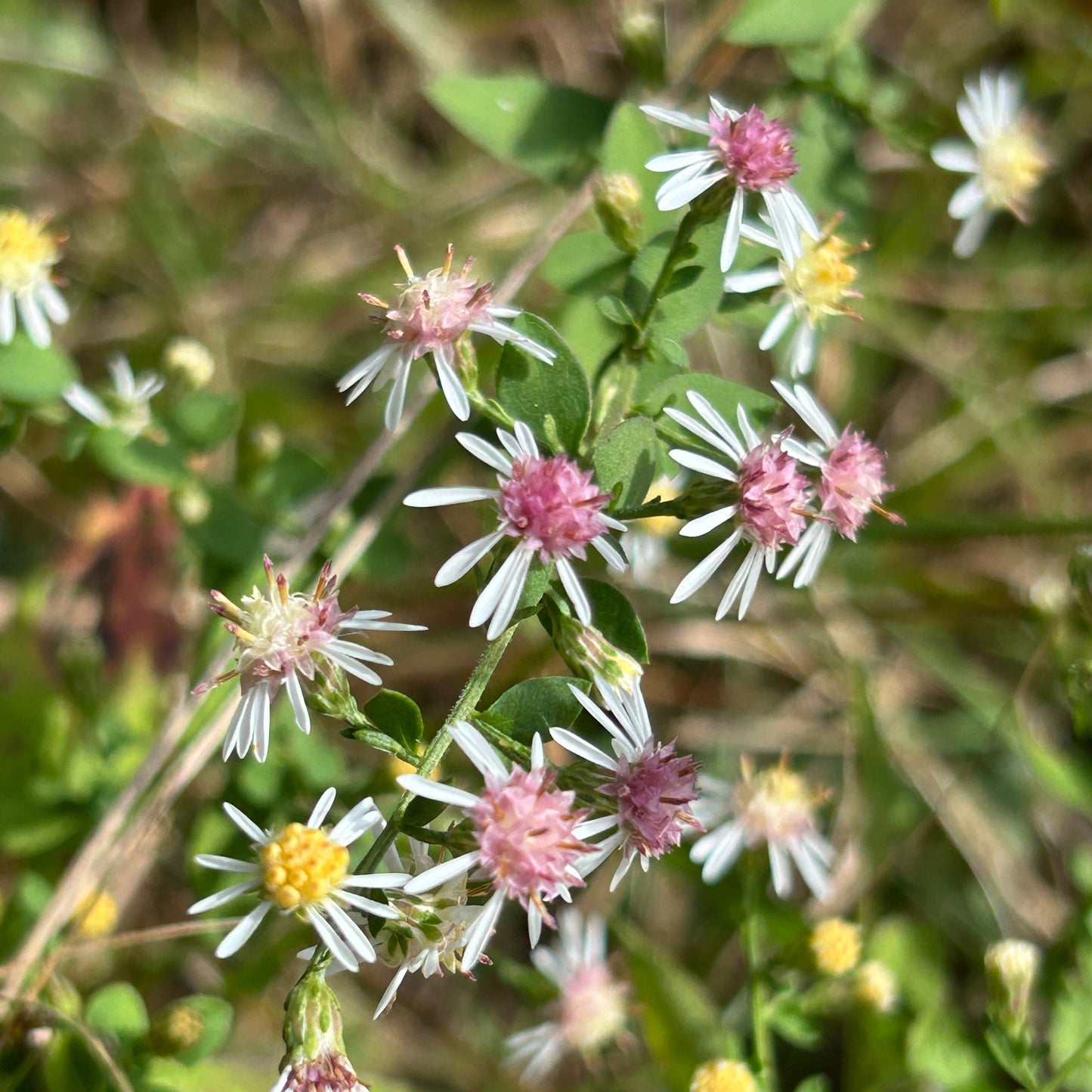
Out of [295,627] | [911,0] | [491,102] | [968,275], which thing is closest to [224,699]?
[295,627]

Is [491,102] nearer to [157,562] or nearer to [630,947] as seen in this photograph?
[157,562]

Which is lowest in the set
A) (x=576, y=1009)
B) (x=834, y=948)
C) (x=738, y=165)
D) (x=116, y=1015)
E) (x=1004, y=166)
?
(x=576, y=1009)

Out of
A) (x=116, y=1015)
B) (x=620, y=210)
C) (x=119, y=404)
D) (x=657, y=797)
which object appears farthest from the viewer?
(x=119, y=404)

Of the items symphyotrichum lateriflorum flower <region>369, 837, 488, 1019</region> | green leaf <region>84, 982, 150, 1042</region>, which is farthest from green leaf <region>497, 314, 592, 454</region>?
green leaf <region>84, 982, 150, 1042</region>

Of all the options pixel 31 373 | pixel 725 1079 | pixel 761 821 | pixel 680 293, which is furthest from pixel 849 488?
pixel 31 373

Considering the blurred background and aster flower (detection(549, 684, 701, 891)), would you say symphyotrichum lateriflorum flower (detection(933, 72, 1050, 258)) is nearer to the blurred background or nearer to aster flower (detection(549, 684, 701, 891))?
the blurred background

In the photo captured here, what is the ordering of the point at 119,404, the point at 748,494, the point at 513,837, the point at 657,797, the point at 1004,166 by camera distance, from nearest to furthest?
the point at 513,837
the point at 657,797
the point at 748,494
the point at 119,404
the point at 1004,166

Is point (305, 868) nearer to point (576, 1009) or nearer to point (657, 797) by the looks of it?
point (657, 797)
